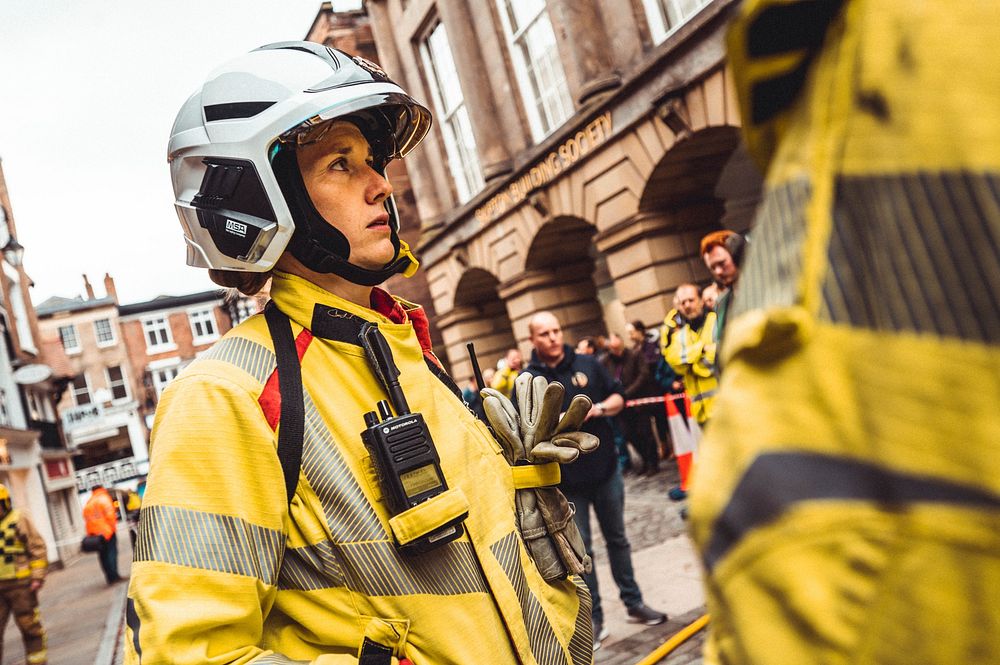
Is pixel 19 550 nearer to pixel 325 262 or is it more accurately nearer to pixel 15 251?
pixel 325 262

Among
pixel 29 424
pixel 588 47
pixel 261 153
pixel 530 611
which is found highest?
pixel 588 47

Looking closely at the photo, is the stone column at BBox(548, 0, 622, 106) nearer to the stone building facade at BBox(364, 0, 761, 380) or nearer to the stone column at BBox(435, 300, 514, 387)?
the stone building facade at BBox(364, 0, 761, 380)

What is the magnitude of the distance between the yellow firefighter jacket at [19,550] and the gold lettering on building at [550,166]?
9.35 metres

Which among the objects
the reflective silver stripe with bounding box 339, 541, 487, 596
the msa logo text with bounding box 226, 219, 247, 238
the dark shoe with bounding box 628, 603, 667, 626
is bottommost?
the dark shoe with bounding box 628, 603, 667, 626

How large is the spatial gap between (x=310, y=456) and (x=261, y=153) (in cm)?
74

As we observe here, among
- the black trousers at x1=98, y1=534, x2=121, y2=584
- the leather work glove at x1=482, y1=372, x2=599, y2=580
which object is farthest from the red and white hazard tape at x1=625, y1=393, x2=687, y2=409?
the black trousers at x1=98, y1=534, x2=121, y2=584

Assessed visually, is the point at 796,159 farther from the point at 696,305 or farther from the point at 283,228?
the point at 696,305

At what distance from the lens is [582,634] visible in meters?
1.93

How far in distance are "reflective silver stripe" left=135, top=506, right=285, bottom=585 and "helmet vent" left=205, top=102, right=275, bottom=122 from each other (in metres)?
0.93

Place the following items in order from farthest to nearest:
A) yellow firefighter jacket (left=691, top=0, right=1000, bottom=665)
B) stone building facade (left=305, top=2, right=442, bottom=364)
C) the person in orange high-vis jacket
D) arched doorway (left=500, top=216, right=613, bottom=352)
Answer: stone building facade (left=305, top=2, right=442, bottom=364) → arched doorway (left=500, top=216, right=613, bottom=352) → the person in orange high-vis jacket → yellow firefighter jacket (left=691, top=0, right=1000, bottom=665)

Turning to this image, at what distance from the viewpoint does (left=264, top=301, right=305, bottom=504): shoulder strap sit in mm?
1510

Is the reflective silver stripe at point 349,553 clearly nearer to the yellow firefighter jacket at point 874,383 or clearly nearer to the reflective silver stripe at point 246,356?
the reflective silver stripe at point 246,356

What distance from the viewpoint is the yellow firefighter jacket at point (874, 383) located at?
0.46 m

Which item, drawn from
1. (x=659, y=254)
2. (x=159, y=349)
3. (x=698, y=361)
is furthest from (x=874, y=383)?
(x=159, y=349)
